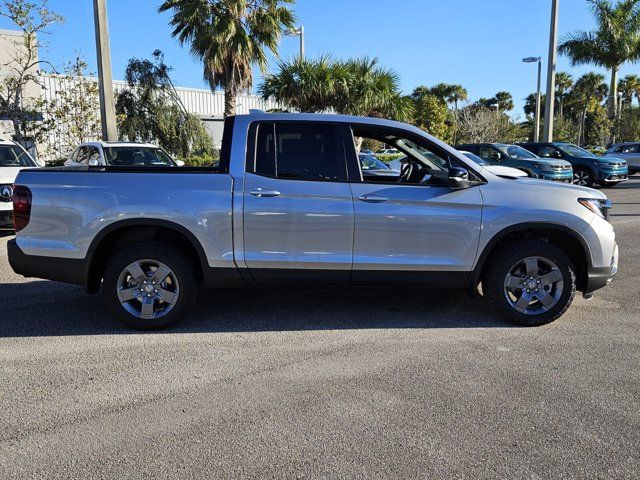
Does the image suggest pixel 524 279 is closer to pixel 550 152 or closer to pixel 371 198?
pixel 371 198

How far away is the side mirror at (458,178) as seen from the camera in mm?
4746

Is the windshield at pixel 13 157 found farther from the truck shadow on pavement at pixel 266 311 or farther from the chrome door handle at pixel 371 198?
the chrome door handle at pixel 371 198

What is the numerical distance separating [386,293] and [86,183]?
128 inches

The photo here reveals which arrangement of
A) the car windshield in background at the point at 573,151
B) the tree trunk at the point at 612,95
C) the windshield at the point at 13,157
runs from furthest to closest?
the tree trunk at the point at 612,95 < the car windshield in background at the point at 573,151 < the windshield at the point at 13,157

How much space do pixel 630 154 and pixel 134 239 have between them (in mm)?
26512

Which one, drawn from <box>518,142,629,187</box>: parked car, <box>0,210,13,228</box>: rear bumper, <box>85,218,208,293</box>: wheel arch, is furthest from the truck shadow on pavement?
<box>518,142,629,187</box>: parked car

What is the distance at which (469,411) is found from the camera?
343cm

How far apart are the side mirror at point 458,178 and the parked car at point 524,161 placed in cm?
1292

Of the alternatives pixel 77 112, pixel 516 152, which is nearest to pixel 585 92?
pixel 516 152

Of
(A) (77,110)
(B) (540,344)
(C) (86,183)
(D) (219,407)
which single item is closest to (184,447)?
(D) (219,407)

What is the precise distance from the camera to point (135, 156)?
12297 millimetres

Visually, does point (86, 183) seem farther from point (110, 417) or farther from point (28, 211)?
point (110, 417)

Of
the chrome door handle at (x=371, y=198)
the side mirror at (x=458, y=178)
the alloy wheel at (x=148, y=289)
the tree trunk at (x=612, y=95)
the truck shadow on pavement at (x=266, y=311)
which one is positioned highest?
the tree trunk at (x=612, y=95)

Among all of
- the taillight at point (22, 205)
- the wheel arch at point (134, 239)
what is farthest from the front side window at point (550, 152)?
the taillight at point (22, 205)
